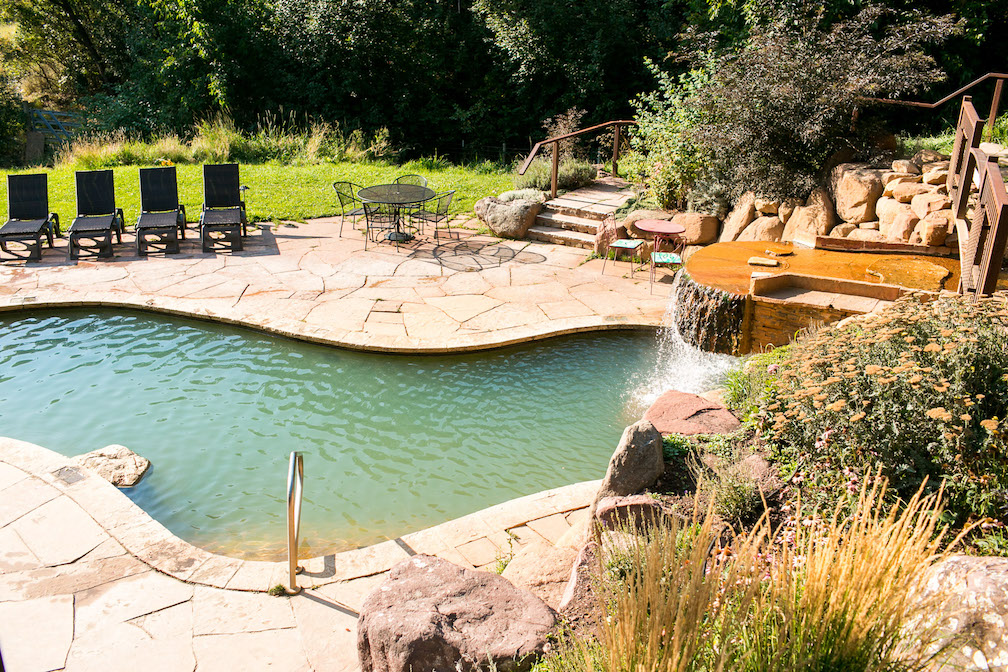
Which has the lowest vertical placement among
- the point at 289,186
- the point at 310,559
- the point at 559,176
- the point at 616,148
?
the point at 310,559

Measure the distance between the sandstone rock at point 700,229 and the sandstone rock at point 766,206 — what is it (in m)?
0.63

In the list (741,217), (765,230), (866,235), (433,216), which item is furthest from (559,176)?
(866,235)

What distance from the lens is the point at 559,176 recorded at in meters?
12.0

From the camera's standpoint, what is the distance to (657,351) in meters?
7.48

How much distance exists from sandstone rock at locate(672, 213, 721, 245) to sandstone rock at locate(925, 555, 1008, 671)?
739cm

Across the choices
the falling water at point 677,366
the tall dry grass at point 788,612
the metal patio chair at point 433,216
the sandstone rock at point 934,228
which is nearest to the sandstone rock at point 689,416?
the falling water at point 677,366

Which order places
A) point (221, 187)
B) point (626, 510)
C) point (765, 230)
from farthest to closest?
point (221, 187) < point (765, 230) < point (626, 510)

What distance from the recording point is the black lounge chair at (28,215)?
368 inches

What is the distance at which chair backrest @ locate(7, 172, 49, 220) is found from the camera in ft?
31.8

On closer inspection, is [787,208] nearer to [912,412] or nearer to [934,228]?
[934,228]

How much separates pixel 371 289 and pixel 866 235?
5699 millimetres

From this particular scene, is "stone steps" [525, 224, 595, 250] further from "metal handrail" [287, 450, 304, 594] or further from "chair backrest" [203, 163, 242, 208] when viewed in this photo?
"metal handrail" [287, 450, 304, 594]

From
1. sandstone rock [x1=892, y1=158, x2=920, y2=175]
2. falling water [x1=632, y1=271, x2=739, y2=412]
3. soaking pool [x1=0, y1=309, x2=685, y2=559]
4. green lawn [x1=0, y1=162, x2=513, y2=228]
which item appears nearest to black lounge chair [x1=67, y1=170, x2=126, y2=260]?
green lawn [x1=0, y1=162, x2=513, y2=228]

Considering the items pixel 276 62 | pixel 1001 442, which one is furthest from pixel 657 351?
pixel 276 62
